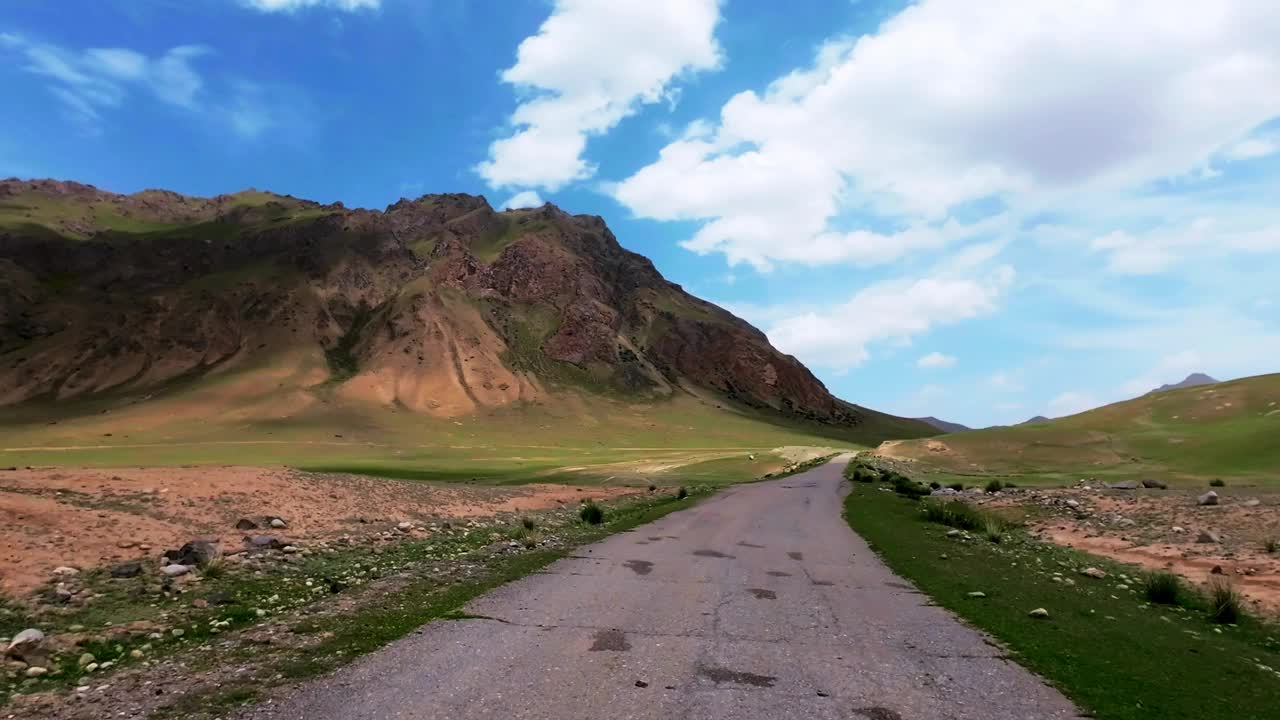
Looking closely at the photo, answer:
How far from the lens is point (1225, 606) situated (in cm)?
1227

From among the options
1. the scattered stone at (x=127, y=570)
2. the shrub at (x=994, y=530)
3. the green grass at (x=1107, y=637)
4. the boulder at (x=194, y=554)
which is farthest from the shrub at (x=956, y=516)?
the scattered stone at (x=127, y=570)

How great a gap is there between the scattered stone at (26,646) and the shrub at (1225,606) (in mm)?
18420

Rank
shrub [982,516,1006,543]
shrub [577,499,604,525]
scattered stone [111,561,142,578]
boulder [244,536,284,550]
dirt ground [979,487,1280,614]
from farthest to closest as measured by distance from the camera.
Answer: shrub [577,499,604,525]
shrub [982,516,1006,543]
boulder [244,536,284,550]
dirt ground [979,487,1280,614]
scattered stone [111,561,142,578]

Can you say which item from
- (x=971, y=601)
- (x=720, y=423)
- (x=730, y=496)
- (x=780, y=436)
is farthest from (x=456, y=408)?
(x=971, y=601)

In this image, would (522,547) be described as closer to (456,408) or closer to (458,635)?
(458,635)

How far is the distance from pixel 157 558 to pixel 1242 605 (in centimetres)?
2195

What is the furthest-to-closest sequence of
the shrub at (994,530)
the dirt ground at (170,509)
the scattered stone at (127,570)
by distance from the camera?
the shrub at (994,530), the dirt ground at (170,509), the scattered stone at (127,570)

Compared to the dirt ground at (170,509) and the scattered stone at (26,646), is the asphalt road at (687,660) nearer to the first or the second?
the scattered stone at (26,646)

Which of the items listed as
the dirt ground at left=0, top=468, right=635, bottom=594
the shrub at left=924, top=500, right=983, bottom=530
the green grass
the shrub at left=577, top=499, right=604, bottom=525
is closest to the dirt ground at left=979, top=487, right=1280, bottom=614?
the green grass

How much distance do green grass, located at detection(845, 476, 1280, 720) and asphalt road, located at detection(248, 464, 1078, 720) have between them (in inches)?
24.9

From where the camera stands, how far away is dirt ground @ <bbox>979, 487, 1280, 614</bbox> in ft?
52.5

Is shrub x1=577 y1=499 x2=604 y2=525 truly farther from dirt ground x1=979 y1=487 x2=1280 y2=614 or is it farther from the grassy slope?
the grassy slope

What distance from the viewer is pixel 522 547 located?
18.7 m

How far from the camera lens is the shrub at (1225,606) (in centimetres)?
1221
